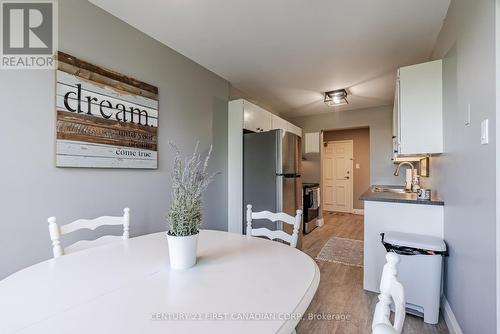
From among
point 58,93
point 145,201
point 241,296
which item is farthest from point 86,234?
point 241,296

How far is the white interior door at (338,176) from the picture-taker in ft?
21.3

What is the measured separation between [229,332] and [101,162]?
5.70 ft

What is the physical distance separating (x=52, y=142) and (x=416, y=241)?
8.86ft

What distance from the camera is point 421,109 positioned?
2039 mm

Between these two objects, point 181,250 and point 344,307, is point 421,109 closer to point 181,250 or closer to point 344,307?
point 344,307

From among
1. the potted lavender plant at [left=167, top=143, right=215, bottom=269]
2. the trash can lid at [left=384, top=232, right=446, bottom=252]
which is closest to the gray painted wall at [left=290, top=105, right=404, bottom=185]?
the trash can lid at [left=384, top=232, right=446, bottom=252]

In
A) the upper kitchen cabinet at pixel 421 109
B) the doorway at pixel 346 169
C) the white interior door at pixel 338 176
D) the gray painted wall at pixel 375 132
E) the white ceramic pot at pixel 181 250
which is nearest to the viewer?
the white ceramic pot at pixel 181 250

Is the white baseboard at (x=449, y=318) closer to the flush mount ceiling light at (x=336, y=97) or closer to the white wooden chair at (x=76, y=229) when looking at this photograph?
the white wooden chair at (x=76, y=229)

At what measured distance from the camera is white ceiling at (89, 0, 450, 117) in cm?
188

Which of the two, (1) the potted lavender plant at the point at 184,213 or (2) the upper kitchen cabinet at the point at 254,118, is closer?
(1) the potted lavender plant at the point at 184,213

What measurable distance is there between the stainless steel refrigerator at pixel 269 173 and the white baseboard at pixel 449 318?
150cm

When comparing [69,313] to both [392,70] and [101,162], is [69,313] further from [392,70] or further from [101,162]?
[392,70]

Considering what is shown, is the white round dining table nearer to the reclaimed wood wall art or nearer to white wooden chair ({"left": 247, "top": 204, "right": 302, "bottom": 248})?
white wooden chair ({"left": 247, "top": 204, "right": 302, "bottom": 248})

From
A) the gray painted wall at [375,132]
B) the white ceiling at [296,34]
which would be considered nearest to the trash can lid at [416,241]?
the white ceiling at [296,34]
